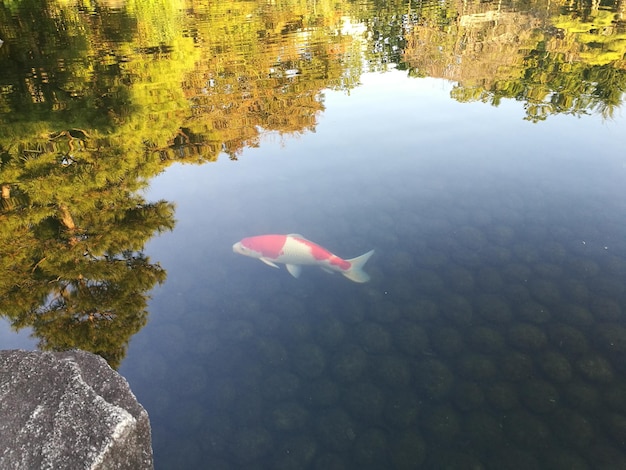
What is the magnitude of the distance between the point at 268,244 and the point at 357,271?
102cm

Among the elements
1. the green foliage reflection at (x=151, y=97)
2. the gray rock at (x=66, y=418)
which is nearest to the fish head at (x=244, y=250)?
the green foliage reflection at (x=151, y=97)

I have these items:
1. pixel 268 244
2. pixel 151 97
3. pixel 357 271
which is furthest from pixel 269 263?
pixel 151 97

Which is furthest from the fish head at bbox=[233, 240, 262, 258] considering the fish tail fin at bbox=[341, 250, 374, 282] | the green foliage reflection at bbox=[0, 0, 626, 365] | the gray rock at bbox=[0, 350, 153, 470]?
the gray rock at bbox=[0, 350, 153, 470]

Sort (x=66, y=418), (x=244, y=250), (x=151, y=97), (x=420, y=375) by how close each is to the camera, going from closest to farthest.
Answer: (x=66, y=418) < (x=420, y=375) < (x=244, y=250) < (x=151, y=97)

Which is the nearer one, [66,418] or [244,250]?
[66,418]

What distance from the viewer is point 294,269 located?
15.2ft

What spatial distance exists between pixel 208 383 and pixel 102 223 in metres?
3.24

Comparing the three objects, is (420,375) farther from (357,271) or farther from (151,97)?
(151,97)

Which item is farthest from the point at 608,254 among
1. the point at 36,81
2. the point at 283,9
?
the point at 283,9

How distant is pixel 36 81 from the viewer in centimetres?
1022

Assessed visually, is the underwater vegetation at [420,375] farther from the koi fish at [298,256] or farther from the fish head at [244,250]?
the fish head at [244,250]

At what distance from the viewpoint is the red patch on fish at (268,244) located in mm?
4707

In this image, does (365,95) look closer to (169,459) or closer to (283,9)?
(169,459)

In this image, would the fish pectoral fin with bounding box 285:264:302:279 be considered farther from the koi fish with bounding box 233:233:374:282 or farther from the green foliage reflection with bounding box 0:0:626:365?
the green foliage reflection with bounding box 0:0:626:365
